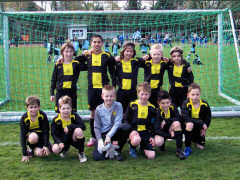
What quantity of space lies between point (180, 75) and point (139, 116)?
3.54 ft

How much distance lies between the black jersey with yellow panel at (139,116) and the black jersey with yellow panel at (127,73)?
53 centimetres

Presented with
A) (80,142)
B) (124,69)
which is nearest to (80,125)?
(80,142)

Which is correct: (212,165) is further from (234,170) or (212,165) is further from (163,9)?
(163,9)

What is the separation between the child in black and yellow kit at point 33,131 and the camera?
3422 mm

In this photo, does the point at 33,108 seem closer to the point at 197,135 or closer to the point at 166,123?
the point at 166,123

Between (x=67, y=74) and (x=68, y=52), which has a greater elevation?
(x=68, y=52)

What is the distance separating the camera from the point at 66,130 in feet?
11.2

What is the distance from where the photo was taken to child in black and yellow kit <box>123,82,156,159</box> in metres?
3.53

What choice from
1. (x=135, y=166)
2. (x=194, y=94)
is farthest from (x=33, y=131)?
(x=194, y=94)

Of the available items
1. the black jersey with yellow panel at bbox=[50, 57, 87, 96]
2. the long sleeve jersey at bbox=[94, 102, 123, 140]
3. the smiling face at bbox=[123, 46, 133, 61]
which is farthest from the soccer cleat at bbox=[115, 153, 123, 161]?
the smiling face at bbox=[123, 46, 133, 61]

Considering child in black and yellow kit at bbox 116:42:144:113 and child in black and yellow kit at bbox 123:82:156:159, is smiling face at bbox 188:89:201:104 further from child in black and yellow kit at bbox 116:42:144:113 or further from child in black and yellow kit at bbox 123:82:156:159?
child in black and yellow kit at bbox 116:42:144:113

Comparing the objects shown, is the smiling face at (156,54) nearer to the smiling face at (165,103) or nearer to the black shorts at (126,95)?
the black shorts at (126,95)

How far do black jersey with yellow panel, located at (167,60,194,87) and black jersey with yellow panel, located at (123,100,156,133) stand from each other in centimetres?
84

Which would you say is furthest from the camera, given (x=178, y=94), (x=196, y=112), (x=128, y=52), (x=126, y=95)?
(x=178, y=94)
